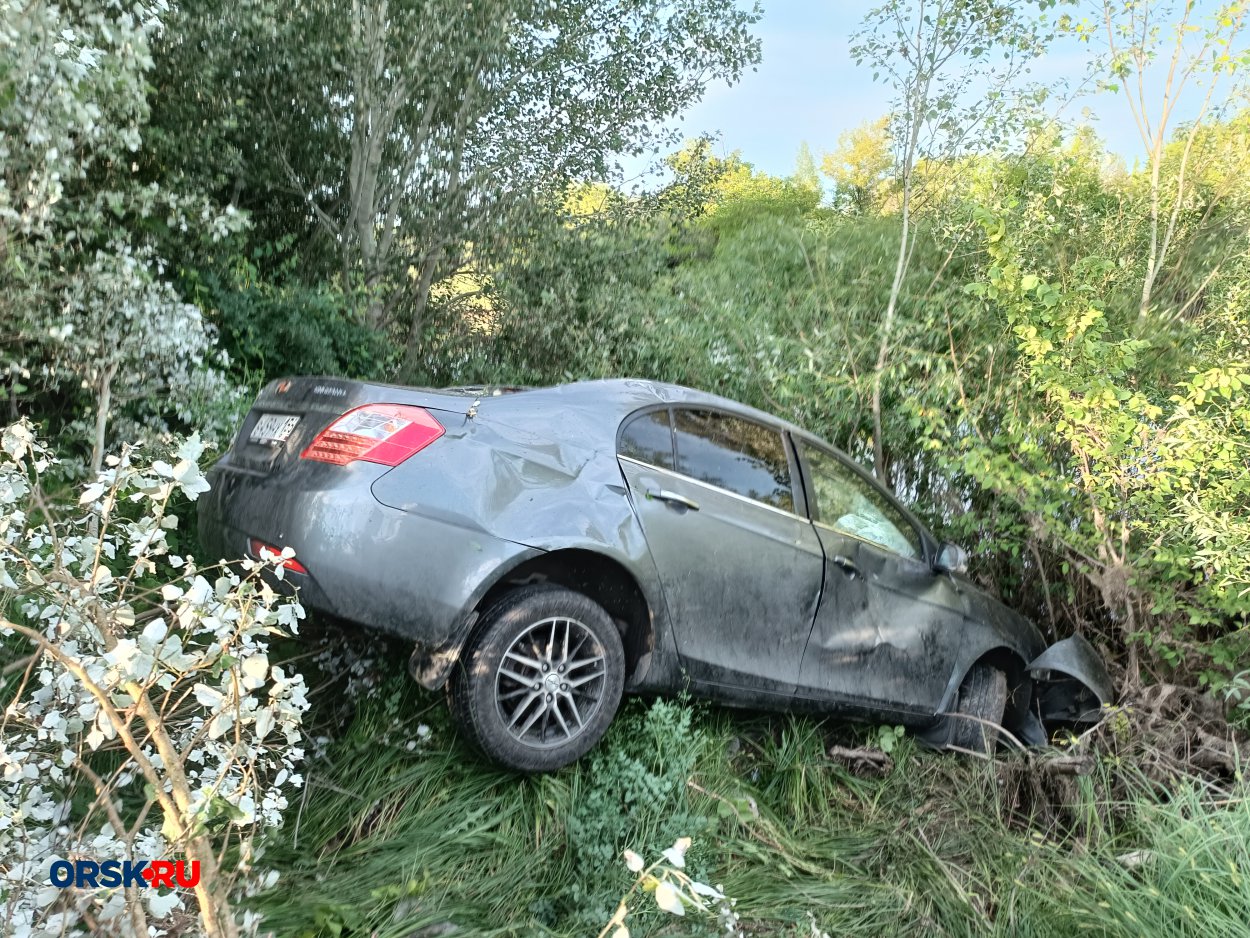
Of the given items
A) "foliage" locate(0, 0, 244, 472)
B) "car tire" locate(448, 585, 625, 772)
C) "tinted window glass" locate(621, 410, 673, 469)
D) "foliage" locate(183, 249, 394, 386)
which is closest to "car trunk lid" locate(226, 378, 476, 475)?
"tinted window glass" locate(621, 410, 673, 469)

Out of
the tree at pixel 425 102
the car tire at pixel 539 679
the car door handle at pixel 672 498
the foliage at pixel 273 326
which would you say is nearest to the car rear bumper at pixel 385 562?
the car tire at pixel 539 679

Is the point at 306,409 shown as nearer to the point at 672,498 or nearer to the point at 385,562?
the point at 385,562

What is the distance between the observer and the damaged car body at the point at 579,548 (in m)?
3.05

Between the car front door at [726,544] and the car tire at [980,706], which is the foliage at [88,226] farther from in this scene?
the car tire at [980,706]

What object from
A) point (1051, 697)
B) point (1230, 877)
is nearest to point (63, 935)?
point (1230, 877)

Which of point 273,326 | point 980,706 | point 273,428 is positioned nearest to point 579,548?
point 273,428

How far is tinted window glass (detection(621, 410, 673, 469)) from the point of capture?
3.63 metres

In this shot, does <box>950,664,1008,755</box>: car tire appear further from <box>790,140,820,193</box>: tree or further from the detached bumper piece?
<box>790,140,820,193</box>: tree

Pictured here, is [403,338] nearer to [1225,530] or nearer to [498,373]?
[498,373]

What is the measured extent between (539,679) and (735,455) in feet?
4.50

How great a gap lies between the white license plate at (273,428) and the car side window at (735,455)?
1.56 meters

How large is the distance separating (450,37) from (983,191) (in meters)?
6.12

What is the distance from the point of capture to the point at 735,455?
13.1 ft

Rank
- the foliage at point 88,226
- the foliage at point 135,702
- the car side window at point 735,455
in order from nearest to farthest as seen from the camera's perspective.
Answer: the foliage at point 135,702 < the car side window at point 735,455 < the foliage at point 88,226
